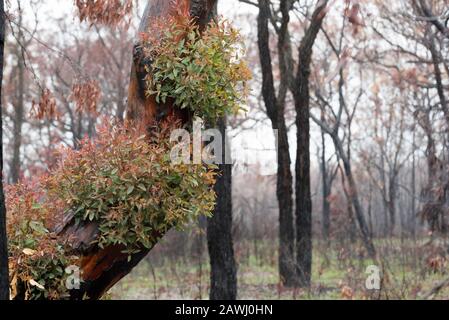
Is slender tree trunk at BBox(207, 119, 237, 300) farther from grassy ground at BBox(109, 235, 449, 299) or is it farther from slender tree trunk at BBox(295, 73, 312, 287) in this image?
slender tree trunk at BBox(295, 73, 312, 287)

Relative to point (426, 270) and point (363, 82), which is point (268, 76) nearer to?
point (426, 270)

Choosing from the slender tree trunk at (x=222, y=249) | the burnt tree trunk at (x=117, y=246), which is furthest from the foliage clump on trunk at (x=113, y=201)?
the slender tree trunk at (x=222, y=249)

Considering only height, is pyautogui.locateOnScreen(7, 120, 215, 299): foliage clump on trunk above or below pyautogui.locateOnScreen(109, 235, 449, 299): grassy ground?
above

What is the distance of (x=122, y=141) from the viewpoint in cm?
456

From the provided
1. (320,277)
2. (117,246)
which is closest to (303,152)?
(320,277)

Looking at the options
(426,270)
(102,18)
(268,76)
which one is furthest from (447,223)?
(102,18)

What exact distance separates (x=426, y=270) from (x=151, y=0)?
324 inches

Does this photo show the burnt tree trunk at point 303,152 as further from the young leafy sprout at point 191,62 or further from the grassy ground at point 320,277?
the young leafy sprout at point 191,62

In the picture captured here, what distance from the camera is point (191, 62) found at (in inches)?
182

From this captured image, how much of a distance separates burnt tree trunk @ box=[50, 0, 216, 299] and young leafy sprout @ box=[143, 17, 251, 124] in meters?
0.09

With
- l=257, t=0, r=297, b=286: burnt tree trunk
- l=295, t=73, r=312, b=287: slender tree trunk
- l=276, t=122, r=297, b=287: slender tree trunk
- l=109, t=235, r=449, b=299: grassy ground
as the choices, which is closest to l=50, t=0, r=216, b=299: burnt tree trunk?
l=109, t=235, r=449, b=299: grassy ground

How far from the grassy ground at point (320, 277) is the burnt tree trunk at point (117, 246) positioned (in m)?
3.79

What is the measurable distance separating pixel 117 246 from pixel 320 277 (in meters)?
9.39

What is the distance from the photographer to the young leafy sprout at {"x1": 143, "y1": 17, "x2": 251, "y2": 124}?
4590mm
